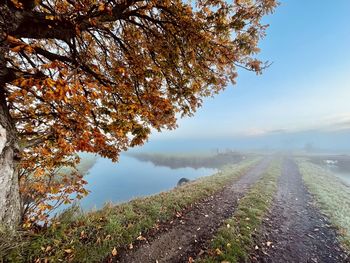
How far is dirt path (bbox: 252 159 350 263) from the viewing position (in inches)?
176

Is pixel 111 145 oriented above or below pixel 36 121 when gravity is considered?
below

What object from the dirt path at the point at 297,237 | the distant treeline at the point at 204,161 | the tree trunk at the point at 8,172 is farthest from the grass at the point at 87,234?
the distant treeline at the point at 204,161

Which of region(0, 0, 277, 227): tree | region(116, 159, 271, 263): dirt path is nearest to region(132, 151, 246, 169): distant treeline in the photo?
region(116, 159, 271, 263): dirt path

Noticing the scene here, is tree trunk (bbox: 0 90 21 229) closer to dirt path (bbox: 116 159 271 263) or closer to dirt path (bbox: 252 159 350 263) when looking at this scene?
dirt path (bbox: 116 159 271 263)

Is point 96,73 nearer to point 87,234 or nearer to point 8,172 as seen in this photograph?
point 8,172

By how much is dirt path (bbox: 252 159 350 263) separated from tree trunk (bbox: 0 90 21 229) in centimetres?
575

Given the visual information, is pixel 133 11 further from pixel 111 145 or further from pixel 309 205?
pixel 309 205

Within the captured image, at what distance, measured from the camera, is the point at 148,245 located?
15.1ft

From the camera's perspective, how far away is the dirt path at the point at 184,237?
4211mm

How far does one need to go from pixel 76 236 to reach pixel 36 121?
330cm

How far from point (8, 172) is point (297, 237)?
7.97 m

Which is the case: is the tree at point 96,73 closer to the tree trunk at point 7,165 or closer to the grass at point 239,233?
the tree trunk at point 7,165

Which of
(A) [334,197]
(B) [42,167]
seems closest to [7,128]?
(B) [42,167]

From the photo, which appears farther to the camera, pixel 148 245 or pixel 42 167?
pixel 42 167
